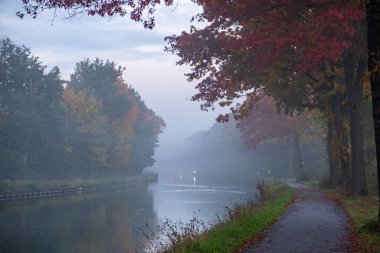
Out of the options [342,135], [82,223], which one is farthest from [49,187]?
[342,135]

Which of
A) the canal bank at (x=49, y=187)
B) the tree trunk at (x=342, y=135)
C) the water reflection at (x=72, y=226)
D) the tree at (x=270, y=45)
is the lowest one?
the water reflection at (x=72, y=226)

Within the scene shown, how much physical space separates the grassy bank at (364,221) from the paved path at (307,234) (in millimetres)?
297

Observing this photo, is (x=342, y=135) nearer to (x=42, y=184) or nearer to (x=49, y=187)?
(x=42, y=184)

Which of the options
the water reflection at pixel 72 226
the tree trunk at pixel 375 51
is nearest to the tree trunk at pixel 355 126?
the water reflection at pixel 72 226

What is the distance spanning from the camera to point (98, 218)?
32.4 meters

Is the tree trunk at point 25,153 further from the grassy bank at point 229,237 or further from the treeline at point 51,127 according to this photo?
the grassy bank at point 229,237

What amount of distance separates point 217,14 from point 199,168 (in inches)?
5725

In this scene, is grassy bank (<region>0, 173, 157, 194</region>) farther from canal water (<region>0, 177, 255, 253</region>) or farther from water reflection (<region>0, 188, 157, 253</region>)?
water reflection (<region>0, 188, 157, 253</region>)

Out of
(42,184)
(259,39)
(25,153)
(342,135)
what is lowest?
(42,184)

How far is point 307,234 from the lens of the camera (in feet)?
44.4

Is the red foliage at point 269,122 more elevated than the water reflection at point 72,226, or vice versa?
the red foliage at point 269,122

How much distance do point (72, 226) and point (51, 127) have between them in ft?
132

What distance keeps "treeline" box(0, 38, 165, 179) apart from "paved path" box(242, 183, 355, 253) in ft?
147

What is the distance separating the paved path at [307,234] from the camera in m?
11.4
